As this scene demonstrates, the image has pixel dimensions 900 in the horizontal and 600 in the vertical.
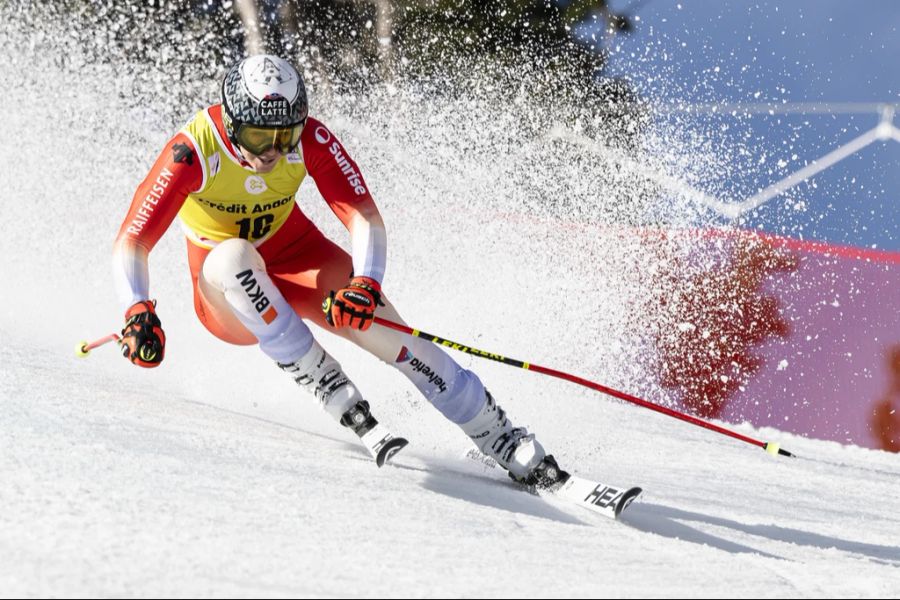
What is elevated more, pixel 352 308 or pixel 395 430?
pixel 395 430

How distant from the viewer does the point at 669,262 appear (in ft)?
20.8

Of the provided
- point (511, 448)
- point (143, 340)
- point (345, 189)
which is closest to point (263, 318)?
point (143, 340)

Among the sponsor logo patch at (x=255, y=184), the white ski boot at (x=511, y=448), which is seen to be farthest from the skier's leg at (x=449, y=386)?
the sponsor logo patch at (x=255, y=184)

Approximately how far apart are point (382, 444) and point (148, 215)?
1035 millimetres

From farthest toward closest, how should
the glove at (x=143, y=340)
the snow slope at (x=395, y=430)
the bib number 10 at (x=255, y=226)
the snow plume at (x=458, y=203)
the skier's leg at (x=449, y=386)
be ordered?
the snow plume at (x=458, y=203) < the bib number 10 at (x=255, y=226) < the skier's leg at (x=449, y=386) < the glove at (x=143, y=340) < the snow slope at (x=395, y=430)

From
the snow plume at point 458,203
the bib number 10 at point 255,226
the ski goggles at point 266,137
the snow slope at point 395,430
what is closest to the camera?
the snow slope at point 395,430

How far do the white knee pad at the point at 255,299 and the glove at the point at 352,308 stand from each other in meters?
0.13

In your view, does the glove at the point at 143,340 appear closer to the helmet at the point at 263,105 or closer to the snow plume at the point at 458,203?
the helmet at the point at 263,105

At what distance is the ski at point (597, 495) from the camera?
10.5ft

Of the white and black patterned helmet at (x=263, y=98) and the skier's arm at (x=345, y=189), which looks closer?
the white and black patterned helmet at (x=263, y=98)

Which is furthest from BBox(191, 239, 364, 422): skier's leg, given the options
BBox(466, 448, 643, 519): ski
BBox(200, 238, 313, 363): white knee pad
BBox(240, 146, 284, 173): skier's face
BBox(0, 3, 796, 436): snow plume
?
BBox(0, 3, 796, 436): snow plume

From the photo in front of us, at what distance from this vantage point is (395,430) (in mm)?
4562

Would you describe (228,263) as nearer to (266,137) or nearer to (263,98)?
(266,137)

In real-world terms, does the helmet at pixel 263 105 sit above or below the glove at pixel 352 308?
above
